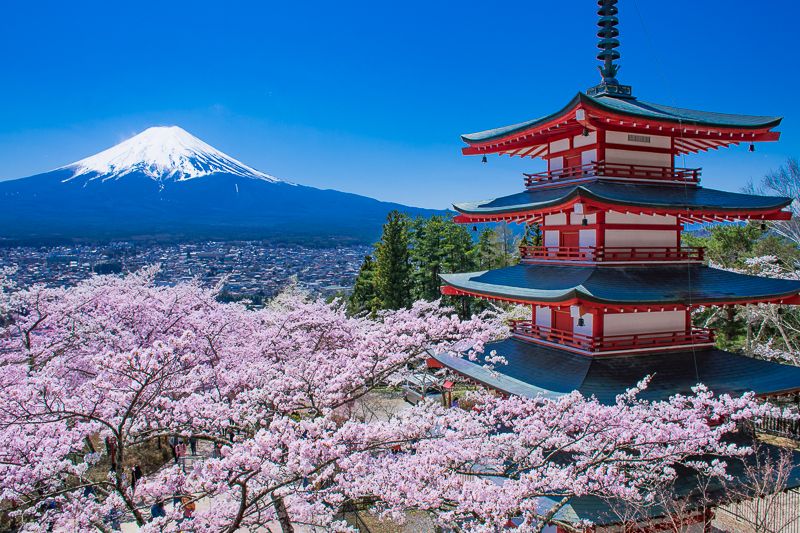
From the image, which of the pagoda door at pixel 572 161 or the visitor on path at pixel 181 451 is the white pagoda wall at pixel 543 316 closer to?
the pagoda door at pixel 572 161

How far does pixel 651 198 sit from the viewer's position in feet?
33.6

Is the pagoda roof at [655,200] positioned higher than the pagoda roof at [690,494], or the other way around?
the pagoda roof at [655,200]

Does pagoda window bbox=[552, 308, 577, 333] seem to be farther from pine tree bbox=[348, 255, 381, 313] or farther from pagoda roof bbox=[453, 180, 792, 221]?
pine tree bbox=[348, 255, 381, 313]

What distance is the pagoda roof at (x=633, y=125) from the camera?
9.71 meters

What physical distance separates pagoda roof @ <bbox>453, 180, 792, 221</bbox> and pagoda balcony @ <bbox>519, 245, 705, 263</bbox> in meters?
0.86

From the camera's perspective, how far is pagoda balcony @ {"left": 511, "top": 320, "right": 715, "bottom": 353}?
9867mm

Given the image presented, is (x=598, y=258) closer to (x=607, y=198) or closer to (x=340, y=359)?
(x=607, y=198)

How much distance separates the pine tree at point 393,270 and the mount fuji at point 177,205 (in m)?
29.6

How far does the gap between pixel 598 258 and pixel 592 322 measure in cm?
128

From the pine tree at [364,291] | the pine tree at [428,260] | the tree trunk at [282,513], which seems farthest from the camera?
the pine tree at [364,291]

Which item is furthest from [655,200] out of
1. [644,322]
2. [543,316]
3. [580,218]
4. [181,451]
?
[181,451]

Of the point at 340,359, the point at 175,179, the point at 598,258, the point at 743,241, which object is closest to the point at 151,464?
the point at 340,359

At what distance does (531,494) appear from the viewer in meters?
6.05

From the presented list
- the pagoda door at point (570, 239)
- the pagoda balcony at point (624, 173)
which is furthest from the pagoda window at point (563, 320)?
the pagoda balcony at point (624, 173)
